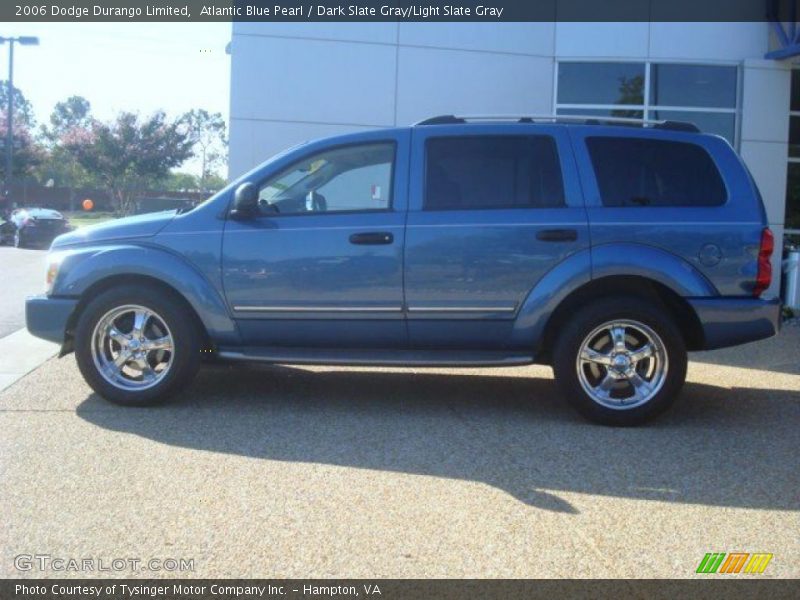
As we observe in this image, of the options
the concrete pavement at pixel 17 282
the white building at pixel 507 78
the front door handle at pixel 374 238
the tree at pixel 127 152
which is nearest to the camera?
the front door handle at pixel 374 238

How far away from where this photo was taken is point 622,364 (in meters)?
6.24

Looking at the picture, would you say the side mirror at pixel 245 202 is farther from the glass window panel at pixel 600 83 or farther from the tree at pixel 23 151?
the tree at pixel 23 151

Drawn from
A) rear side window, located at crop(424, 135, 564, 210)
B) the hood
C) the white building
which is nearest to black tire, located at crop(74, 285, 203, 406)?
the hood

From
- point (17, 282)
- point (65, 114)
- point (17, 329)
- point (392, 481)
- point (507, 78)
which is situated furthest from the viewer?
point (65, 114)

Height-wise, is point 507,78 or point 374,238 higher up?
point 507,78

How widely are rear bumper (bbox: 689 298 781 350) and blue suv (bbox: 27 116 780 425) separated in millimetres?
13

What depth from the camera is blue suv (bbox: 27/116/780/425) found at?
20.3 ft

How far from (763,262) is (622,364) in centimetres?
114

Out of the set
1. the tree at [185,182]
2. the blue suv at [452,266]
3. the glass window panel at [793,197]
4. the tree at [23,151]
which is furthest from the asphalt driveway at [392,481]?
the tree at [185,182]

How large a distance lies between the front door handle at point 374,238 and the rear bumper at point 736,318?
80.7 inches

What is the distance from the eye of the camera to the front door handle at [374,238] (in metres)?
6.30

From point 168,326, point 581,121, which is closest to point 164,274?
point 168,326

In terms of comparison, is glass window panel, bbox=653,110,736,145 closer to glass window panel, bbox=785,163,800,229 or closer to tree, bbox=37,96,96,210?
glass window panel, bbox=785,163,800,229

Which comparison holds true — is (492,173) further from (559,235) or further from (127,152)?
(127,152)
